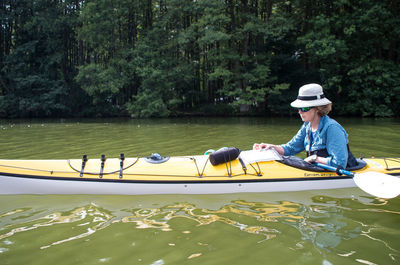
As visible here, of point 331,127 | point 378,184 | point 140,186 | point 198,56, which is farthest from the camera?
point 198,56

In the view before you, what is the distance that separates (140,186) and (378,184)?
2.53 metres

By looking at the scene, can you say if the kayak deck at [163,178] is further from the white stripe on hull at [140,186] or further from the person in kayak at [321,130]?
the person in kayak at [321,130]

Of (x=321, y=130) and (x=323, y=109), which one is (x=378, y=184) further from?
(x=323, y=109)

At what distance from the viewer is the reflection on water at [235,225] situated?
2.51 m

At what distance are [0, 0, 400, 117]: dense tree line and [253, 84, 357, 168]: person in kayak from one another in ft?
41.3

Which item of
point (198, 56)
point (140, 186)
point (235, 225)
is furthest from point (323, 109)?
point (198, 56)

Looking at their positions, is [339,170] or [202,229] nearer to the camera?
[202,229]

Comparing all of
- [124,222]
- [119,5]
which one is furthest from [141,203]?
[119,5]

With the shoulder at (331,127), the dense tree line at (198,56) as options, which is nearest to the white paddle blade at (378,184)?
the shoulder at (331,127)

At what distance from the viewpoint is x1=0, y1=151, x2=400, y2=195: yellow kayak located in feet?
12.0

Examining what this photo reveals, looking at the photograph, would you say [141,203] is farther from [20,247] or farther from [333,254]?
[333,254]

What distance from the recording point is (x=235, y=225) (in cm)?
290

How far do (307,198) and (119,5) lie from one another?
759 inches

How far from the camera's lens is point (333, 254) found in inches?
93.3
